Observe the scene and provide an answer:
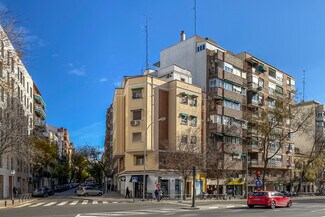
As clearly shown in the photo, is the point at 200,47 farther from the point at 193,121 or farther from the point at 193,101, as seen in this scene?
the point at 193,121

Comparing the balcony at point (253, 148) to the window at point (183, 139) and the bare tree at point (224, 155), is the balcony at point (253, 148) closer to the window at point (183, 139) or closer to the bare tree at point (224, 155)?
the bare tree at point (224, 155)

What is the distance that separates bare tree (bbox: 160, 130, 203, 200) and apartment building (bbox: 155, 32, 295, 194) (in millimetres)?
3575

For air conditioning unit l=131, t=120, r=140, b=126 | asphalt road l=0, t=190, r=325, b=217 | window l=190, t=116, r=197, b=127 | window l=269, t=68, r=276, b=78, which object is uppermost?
window l=269, t=68, r=276, b=78

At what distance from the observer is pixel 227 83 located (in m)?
67.4

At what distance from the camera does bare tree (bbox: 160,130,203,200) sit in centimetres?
4994

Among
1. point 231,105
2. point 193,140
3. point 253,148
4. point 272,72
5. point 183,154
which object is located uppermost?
point 272,72

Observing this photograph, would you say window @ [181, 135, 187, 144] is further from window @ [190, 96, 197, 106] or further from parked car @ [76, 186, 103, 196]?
parked car @ [76, 186, 103, 196]

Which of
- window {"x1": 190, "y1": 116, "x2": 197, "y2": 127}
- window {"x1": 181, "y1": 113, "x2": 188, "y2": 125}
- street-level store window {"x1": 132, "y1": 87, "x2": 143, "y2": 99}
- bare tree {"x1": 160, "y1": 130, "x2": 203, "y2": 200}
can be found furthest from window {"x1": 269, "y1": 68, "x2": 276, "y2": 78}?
street-level store window {"x1": 132, "y1": 87, "x2": 143, "y2": 99}

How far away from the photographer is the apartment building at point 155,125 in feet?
183

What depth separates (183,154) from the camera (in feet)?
167

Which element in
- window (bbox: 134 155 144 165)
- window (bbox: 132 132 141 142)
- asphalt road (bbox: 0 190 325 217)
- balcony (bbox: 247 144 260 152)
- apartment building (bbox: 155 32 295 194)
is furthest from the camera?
balcony (bbox: 247 144 260 152)

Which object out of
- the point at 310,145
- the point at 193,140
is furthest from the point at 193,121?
the point at 310,145

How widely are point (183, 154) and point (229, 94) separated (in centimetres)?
1977

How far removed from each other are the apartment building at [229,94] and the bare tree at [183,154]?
141 inches
